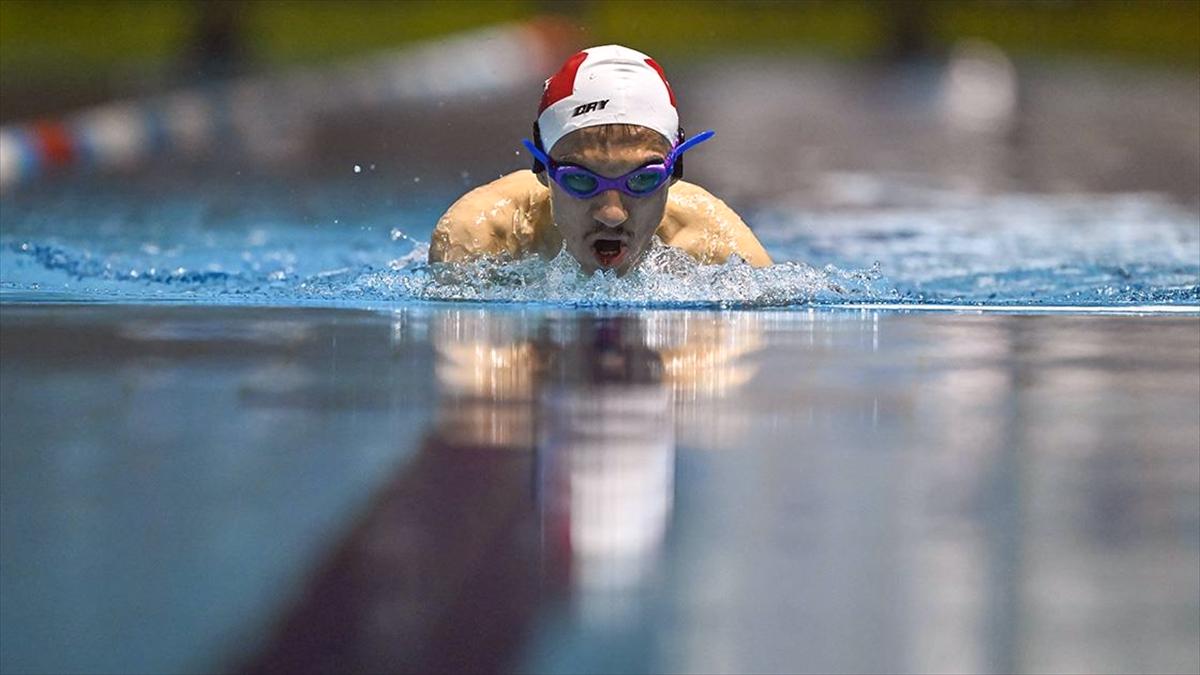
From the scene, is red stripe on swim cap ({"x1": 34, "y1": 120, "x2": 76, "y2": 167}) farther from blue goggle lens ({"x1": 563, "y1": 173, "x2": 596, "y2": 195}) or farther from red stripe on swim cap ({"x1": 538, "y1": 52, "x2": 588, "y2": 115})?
blue goggle lens ({"x1": 563, "y1": 173, "x2": 596, "y2": 195})

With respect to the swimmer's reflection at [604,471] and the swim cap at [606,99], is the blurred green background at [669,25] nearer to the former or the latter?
the swim cap at [606,99]

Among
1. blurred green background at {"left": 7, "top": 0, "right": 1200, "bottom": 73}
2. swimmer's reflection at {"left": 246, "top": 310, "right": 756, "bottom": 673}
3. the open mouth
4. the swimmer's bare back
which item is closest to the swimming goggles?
the open mouth

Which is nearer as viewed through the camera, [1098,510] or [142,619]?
[142,619]

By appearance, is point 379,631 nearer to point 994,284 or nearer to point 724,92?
point 994,284

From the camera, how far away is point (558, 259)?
11.1ft

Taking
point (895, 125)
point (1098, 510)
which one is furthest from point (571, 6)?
point (1098, 510)

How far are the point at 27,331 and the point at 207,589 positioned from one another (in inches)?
42.8

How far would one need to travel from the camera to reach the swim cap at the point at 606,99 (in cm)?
335

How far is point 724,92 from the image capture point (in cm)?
909

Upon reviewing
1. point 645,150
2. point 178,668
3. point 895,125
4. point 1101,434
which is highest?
point 895,125

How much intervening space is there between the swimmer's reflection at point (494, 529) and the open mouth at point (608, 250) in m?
1.33

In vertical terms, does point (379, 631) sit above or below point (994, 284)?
below

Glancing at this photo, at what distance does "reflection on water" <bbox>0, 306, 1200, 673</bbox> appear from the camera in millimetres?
1228

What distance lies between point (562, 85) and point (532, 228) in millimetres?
370
